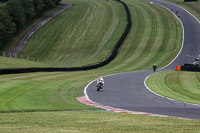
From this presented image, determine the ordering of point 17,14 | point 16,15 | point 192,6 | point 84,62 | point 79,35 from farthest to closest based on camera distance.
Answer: point 192,6
point 17,14
point 16,15
point 79,35
point 84,62

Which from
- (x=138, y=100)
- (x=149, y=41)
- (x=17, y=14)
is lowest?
(x=149, y=41)

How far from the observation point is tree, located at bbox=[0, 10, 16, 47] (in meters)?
70.0

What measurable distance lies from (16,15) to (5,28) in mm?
7007

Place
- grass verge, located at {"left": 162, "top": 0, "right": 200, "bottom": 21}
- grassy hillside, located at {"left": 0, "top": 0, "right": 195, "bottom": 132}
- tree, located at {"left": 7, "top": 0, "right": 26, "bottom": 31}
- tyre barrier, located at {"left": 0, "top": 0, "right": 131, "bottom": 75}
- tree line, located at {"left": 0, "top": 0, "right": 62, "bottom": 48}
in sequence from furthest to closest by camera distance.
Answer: grass verge, located at {"left": 162, "top": 0, "right": 200, "bottom": 21} → tree, located at {"left": 7, "top": 0, "right": 26, "bottom": 31} → tree line, located at {"left": 0, "top": 0, "right": 62, "bottom": 48} → tyre barrier, located at {"left": 0, "top": 0, "right": 131, "bottom": 75} → grassy hillside, located at {"left": 0, "top": 0, "right": 195, "bottom": 132}

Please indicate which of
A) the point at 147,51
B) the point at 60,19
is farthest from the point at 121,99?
the point at 60,19

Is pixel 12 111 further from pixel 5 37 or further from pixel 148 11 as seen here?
pixel 148 11

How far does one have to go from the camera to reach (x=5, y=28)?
7038 centimetres

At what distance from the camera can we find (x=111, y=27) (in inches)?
3036

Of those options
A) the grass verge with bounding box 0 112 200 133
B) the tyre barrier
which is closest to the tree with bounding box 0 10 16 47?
the tyre barrier

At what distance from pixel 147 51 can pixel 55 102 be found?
45089 millimetres

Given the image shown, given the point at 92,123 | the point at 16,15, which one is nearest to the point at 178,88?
the point at 92,123

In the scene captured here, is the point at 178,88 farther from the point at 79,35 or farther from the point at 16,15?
the point at 16,15

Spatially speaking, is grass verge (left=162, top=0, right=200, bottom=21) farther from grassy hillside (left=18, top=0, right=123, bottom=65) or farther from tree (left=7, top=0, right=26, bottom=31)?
tree (left=7, top=0, right=26, bottom=31)

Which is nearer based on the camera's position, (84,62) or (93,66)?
(93,66)
